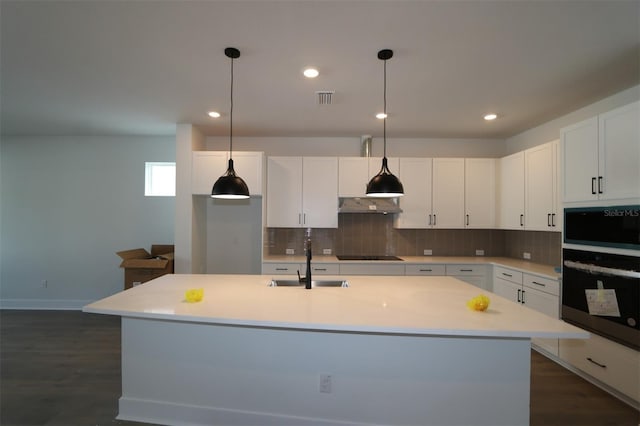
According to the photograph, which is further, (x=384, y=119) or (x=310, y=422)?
(x=384, y=119)

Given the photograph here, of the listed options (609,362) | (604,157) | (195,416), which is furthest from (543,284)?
(195,416)

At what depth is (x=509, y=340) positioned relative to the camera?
1.75m

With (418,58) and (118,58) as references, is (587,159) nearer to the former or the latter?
(418,58)

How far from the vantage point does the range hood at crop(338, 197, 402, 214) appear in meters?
3.99

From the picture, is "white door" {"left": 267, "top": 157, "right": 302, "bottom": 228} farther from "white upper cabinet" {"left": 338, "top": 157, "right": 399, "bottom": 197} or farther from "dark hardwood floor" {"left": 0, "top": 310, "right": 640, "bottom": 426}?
"dark hardwood floor" {"left": 0, "top": 310, "right": 640, "bottom": 426}

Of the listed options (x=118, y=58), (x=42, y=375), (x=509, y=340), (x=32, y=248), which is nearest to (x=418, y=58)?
(x=509, y=340)

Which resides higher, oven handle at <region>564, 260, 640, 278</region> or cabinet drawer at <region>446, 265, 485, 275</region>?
oven handle at <region>564, 260, 640, 278</region>

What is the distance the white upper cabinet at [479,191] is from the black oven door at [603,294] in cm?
143

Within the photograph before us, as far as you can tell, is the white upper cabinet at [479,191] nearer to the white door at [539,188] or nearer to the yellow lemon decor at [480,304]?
the white door at [539,188]

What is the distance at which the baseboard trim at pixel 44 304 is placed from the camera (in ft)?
14.7

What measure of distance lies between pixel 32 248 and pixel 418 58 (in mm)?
6100

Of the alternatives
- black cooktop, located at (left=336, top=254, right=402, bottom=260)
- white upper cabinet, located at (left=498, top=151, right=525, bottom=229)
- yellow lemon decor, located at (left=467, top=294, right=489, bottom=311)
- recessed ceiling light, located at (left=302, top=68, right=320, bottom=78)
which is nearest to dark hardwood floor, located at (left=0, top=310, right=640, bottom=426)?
yellow lemon decor, located at (left=467, top=294, right=489, bottom=311)

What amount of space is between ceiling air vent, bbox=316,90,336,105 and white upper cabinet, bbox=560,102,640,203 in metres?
2.32

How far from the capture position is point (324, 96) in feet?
9.40
